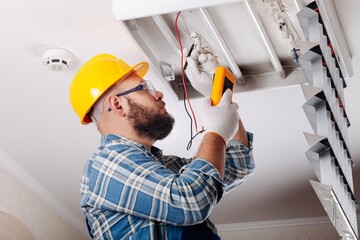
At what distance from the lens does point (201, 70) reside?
2133mm

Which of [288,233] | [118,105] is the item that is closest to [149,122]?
[118,105]

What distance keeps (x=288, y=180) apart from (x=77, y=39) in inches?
70.3

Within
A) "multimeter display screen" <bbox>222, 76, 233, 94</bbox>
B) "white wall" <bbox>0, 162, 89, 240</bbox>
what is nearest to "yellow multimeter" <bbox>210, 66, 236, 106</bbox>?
"multimeter display screen" <bbox>222, 76, 233, 94</bbox>

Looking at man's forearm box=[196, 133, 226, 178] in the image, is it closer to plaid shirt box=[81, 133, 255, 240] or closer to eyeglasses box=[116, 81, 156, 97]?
plaid shirt box=[81, 133, 255, 240]

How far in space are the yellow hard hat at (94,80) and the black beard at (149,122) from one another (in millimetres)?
138

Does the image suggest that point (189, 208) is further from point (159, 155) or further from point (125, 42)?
point (125, 42)

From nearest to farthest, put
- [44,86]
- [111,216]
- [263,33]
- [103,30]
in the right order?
[111,216], [263,33], [103,30], [44,86]

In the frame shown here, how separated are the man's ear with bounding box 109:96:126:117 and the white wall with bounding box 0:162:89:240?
162 centimetres

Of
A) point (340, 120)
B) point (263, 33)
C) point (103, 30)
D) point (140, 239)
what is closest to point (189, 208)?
point (140, 239)

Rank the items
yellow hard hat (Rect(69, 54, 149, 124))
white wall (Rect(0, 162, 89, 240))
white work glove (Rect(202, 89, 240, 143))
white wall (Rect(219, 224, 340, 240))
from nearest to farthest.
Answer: white work glove (Rect(202, 89, 240, 143)) < yellow hard hat (Rect(69, 54, 149, 124)) < white wall (Rect(0, 162, 89, 240)) < white wall (Rect(219, 224, 340, 240))

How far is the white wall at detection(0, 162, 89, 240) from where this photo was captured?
332cm

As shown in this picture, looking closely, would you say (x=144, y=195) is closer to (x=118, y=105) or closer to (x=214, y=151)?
(x=214, y=151)

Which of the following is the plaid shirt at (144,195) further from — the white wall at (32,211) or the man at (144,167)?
the white wall at (32,211)

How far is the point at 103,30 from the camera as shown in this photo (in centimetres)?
227
